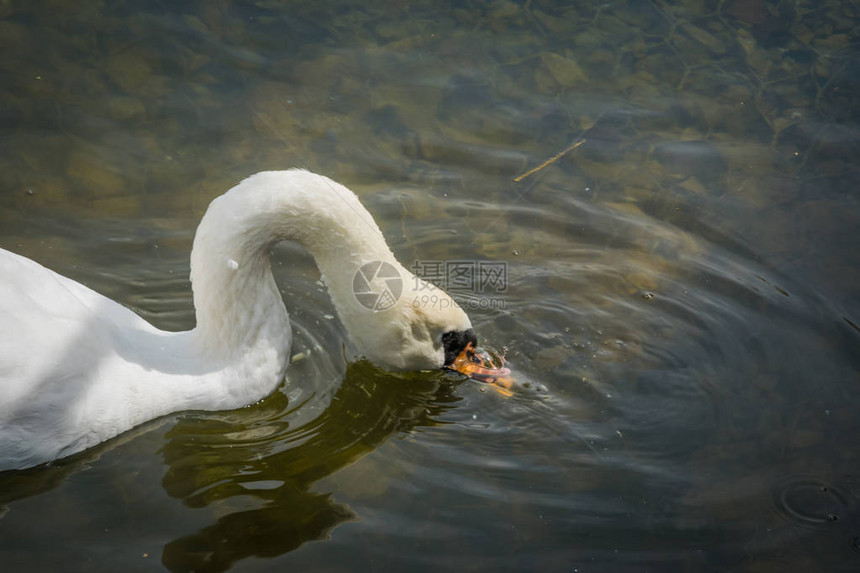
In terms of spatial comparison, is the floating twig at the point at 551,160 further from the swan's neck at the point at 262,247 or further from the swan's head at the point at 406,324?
the swan's neck at the point at 262,247

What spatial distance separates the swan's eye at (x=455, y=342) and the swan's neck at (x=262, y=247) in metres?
0.53

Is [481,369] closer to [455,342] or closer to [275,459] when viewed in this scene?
[455,342]

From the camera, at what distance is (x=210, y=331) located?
13.2 feet

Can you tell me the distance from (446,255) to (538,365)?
3.86 feet

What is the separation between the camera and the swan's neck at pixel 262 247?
380cm

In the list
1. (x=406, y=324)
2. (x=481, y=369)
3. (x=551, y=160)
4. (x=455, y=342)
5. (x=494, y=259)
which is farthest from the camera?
(x=551, y=160)

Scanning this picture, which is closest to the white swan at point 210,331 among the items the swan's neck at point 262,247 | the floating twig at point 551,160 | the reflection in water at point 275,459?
the swan's neck at point 262,247

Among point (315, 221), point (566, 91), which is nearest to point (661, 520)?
point (315, 221)

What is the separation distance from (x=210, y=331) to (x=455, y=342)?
1.21 metres

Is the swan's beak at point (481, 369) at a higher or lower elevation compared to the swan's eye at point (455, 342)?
lower

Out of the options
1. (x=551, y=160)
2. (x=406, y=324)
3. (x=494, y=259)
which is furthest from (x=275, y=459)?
(x=551, y=160)

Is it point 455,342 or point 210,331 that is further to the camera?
point 455,342

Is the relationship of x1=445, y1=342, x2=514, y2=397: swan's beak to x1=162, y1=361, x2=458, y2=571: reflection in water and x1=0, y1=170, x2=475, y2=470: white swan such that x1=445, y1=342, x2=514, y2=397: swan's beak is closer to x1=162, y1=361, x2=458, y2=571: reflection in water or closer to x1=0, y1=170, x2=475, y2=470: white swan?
x1=0, y1=170, x2=475, y2=470: white swan

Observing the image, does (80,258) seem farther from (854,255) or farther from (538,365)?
(854,255)
